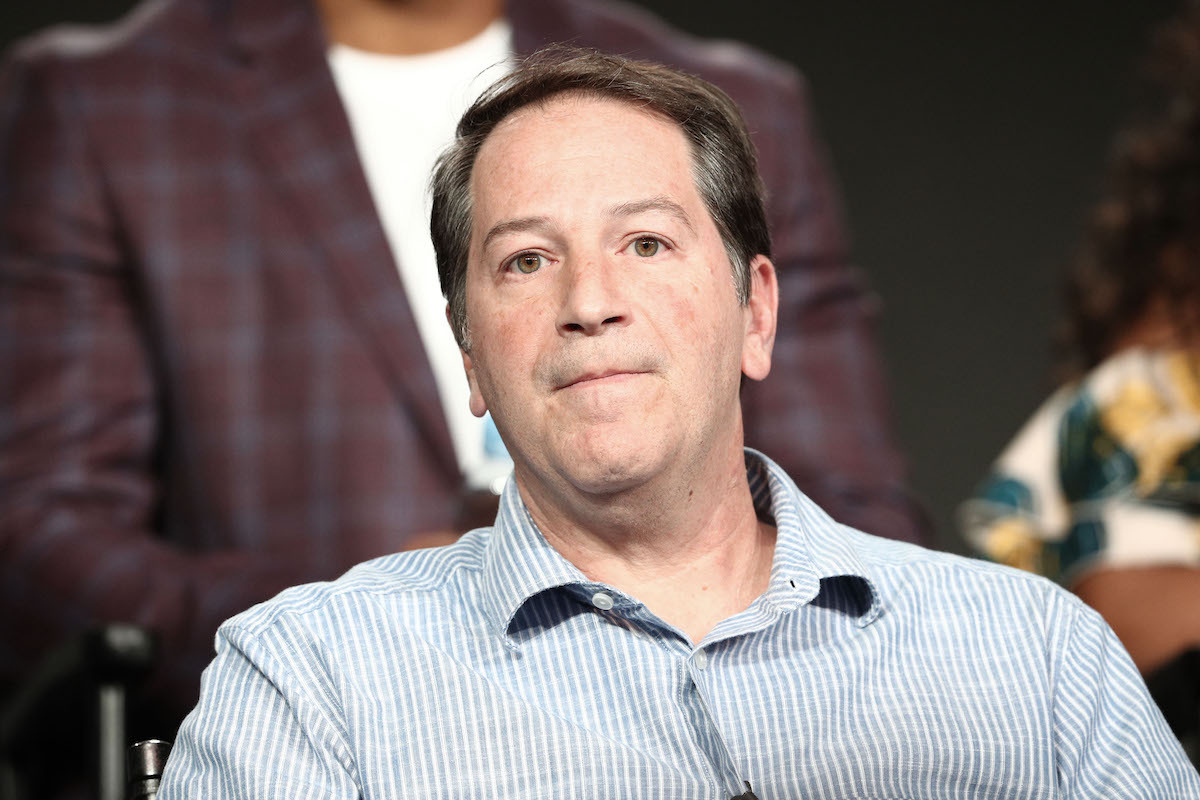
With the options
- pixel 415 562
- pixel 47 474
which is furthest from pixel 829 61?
pixel 415 562

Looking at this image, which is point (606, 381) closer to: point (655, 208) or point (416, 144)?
point (655, 208)

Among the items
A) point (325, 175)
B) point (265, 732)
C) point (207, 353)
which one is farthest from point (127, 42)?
point (265, 732)

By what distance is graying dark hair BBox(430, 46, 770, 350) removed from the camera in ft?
4.80

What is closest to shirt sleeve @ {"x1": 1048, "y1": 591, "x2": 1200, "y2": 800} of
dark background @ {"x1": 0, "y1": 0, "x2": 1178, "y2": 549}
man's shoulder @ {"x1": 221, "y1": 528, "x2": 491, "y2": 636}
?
man's shoulder @ {"x1": 221, "y1": 528, "x2": 491, "y2": 636}

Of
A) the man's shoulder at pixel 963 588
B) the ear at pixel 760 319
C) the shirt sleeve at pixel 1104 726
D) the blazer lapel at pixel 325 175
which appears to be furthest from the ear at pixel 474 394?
the blazer lapel at pixel 325 175

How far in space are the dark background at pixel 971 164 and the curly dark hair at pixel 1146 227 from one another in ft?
1.19

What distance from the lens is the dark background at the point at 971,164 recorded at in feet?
10.6

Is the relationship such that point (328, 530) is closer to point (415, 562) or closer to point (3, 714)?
point (3, 714)

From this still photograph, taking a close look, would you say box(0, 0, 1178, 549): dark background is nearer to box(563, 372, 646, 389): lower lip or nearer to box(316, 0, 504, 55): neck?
box(316, 0, 504, 55): neck

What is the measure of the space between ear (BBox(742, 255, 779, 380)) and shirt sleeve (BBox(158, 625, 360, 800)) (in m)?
0.48

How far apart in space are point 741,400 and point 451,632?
1.23 feet

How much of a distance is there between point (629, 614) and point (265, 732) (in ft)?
1.01

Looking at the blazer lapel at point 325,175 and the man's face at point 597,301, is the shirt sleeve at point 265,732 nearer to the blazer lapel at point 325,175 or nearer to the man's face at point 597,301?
the man's face at point 597,301

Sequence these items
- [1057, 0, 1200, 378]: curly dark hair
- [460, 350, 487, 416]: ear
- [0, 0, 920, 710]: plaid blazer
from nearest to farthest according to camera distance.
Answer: [460, 350, 487, 416]: ear → [0, 0, 920, 710]: plaid blazer → [1057, 0, 1200, 378]: curly dark hair
